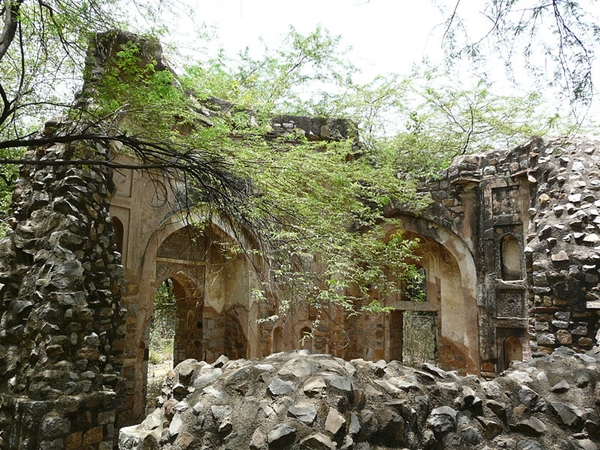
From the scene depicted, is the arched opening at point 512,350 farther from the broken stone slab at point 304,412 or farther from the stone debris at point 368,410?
the broken stone slab at point 304,412

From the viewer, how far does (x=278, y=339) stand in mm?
9141

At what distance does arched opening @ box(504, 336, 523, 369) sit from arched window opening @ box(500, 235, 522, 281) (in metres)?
1.02

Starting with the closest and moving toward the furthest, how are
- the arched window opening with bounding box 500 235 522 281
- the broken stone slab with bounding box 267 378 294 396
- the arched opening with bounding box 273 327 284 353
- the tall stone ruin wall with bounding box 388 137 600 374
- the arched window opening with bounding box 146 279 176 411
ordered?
1. the broken stone slab with bounding box 267 378 294 396
2. the tall stone ruin wall with bounding box 388 137 600 374
3. the arched window opening with bounding box 500 235 522 281
4. the arched opening with bounding box 273 327 284 353
5. the arched window opening with bounding box 146 279 176 411

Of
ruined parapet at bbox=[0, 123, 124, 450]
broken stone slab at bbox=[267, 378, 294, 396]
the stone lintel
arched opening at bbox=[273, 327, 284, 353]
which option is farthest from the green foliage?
broken stone slab at bbox=[267, 378, 294, 396]

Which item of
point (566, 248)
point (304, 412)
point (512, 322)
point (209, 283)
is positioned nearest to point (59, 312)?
point (304, 412)

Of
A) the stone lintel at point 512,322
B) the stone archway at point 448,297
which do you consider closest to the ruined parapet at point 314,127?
the stone archway at point 448,297

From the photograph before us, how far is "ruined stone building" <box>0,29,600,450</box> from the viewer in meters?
4.12

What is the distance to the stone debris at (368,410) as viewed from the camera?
90.1 inches

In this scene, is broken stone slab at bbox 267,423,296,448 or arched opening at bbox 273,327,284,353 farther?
arched opening at bbox 273,327,284,353

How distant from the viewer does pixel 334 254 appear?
657cm

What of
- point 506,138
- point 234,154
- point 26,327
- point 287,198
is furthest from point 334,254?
point 506,138

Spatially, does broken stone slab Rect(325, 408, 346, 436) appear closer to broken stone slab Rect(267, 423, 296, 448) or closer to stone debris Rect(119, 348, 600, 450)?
stone debris Rect(119, 348, 600, 450)

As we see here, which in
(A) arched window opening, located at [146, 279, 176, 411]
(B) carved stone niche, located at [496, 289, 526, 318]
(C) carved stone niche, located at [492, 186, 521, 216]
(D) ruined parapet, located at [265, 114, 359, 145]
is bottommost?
(A) arched window opening, located at [146, 279, 176, 411]

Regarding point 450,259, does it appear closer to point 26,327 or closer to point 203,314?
point 203,314
